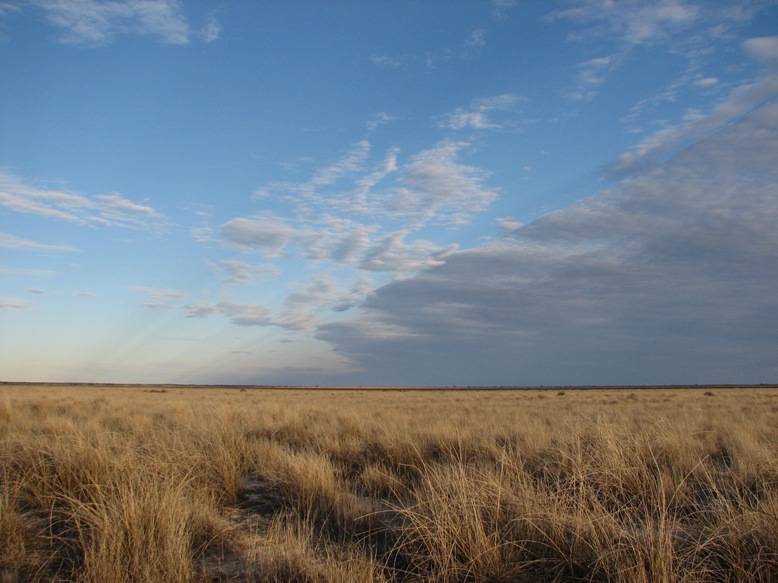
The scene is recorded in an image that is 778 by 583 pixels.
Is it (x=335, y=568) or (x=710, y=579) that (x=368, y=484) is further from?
(x=710, y=579)

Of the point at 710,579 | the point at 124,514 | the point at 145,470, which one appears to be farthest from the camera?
the point at 145,470

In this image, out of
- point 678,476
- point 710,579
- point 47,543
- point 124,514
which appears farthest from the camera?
point 678,476

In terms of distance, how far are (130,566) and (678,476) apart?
5.64 metres

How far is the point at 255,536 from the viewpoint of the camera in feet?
14.5

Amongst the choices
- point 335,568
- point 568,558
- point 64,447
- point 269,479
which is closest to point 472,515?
point 568,558

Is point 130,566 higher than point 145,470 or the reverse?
the reverse

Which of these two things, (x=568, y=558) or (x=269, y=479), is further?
(x=269, y=479)

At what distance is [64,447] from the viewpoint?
601 cm

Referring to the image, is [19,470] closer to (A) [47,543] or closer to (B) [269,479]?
(A) [47,543]

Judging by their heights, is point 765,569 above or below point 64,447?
below

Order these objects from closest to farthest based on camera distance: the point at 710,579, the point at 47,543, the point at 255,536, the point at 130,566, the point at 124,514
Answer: the point at 710,579 → the point at 130,566 → the point at 124,514 → the point at 47,543 → the point at 255,536

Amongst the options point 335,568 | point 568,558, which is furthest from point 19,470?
point 568,558

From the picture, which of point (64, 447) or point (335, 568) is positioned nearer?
point (335, 568)

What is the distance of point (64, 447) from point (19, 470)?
0.53 metres
